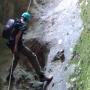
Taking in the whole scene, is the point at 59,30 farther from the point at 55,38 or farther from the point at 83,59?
the point at 83,59

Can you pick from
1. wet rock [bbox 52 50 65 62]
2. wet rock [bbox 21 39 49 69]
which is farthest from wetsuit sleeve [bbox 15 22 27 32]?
wet rock [bbox 21 39 49 69]

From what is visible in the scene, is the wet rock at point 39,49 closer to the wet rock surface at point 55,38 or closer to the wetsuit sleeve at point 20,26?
the wet rock surface at point 55,38

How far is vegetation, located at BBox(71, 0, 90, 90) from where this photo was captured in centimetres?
785

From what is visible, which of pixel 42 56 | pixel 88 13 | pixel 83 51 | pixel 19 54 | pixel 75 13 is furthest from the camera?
pixel 75 13

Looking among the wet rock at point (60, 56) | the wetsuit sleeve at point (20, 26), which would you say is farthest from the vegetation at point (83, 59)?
the wetsuit sleeve at point (20, 26)

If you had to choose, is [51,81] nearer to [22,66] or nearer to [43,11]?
[22,66]

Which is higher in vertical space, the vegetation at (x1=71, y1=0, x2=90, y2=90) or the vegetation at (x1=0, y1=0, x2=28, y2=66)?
the vegetation at (x1=0, y1=0, x2=28, y2=66)

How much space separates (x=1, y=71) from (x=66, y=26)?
3211 millimetres

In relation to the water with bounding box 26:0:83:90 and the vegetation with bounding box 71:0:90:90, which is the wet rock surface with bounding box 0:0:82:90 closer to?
the water with bounding box 26:0:83:90

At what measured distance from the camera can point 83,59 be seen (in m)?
8.73

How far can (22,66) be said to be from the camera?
11141 mm

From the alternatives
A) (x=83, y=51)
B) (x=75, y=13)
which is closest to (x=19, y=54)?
(x=83, y=51)

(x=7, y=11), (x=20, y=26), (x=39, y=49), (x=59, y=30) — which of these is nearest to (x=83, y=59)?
(x=20, y=26)

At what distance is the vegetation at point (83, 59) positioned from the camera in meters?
7.85
